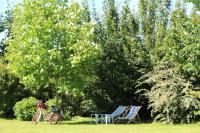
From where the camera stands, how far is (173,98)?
77.3ft

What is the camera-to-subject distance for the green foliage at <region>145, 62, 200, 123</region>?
23188 mm

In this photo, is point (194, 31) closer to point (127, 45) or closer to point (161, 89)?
point (161, 89)

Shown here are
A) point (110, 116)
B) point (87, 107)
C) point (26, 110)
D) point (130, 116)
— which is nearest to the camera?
point (110, 116)

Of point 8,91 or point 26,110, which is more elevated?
point 8,91

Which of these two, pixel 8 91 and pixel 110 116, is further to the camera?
pixel 8 91

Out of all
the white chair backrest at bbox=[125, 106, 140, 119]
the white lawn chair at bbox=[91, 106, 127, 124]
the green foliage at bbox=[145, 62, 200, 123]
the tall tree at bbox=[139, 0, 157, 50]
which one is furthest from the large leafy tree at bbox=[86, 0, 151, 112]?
the green foliage at bbox=[145, 62, 200, 123]

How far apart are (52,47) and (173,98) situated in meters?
7.19

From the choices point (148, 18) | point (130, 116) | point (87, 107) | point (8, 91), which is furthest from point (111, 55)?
point (8, 91)

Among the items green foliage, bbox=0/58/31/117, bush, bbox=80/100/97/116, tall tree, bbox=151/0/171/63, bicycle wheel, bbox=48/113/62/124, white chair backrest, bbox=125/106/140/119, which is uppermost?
tall tree, bbox=151/0/171/63

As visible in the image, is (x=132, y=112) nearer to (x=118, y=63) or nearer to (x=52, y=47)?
(x=118, y=63)

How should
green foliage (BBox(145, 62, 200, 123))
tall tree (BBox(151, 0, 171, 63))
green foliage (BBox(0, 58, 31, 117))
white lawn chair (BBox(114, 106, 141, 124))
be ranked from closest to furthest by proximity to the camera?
green foliage (BBox(145, 62, 200, 123))
white lawn chair (BBox(114, 106, 141, 124))
tall tree (BBox(151, 0, 171, 63))
green foliage (BBox(0, 58, 31, 117))

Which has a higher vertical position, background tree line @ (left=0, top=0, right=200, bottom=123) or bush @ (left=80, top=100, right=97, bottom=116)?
background tree line @ (left=0, top=0, right=200, bottom=123)

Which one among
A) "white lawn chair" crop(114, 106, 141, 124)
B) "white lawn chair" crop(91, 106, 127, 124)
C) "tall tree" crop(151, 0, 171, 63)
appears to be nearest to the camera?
"white lawn chair" crop(91, 106, 127, 124)

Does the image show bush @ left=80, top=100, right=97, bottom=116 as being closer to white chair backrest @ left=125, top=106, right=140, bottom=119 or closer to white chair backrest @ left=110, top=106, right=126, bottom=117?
white chair backrest @ left=110, top=106, right=126, bottom=117
